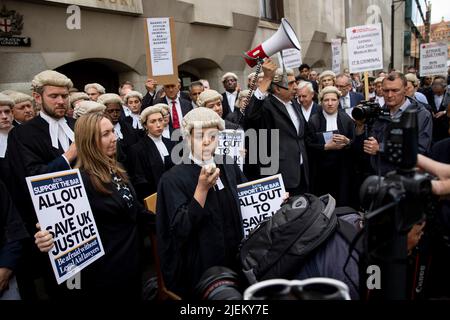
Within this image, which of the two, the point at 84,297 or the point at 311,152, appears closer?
the point at 84,297

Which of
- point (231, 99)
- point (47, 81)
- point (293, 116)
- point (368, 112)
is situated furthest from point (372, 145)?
point (231, 99)

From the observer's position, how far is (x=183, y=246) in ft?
6.95

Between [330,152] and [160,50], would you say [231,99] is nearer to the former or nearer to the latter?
[160,50]

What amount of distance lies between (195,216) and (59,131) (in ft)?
5.58

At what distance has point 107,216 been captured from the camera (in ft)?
7.53

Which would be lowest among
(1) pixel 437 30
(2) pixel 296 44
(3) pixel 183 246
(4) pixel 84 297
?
(4) pixel 84 297

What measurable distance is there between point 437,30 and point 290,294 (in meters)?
82.8

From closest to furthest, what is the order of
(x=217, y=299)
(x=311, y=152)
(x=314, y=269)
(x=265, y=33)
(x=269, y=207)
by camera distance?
(x=217, y=299), (x=314, y=269), (x=269, y=207), (x=311, y=152), (x=265, y=33)

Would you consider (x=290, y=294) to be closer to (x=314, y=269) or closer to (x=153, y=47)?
(x=314, y=269)

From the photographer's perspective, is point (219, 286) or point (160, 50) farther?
point (160, 50)

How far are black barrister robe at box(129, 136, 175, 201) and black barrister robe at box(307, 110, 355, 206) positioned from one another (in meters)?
1.89

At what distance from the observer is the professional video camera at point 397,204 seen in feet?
4.37

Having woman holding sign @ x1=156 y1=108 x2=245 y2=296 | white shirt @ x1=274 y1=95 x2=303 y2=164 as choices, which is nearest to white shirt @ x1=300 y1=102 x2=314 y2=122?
white shirt @ x1=274 y1=95 x2=303 y2=164

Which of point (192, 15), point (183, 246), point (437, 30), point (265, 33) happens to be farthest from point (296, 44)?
point (437, 30)
